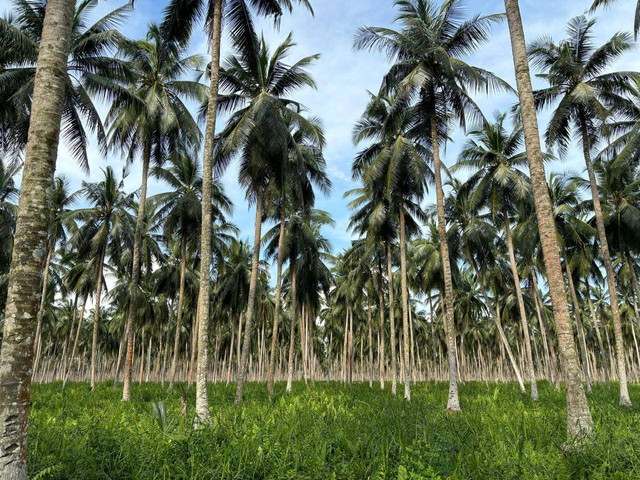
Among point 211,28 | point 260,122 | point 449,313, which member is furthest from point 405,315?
point 211,28

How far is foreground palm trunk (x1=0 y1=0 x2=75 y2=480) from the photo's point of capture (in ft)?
11.6

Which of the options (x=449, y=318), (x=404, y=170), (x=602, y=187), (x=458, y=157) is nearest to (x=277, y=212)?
(x=404, y=170)

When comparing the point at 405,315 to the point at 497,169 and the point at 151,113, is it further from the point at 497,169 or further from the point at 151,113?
the point at 151,113

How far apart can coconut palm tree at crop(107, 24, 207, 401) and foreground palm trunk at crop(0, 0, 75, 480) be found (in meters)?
11.4

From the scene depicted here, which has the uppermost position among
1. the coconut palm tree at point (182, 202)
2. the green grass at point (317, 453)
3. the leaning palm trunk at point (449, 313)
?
the coconut palm tree at point (182, 202)

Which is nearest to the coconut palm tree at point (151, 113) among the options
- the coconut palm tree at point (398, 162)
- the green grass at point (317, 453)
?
the coconut palm tree at point (398, 162)

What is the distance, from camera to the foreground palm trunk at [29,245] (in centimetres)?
355

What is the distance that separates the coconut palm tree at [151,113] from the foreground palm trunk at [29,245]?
1143 centimetres

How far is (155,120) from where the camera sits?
57.1 ft

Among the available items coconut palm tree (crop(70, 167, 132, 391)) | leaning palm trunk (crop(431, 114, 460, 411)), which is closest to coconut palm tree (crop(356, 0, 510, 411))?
leaning palm trunk (crop(431, 114, 460, 411))

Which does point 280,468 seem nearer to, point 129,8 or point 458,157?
point 129,8

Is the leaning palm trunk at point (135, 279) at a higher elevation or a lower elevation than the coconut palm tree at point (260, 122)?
lower

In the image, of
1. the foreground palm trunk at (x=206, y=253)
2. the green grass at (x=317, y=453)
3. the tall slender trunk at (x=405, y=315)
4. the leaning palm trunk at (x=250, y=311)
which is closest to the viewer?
the green grass at (x=317, y=453)

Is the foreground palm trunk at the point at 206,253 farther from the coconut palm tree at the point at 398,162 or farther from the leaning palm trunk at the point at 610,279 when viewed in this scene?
the leaning palm trunk at the point at 610,279
